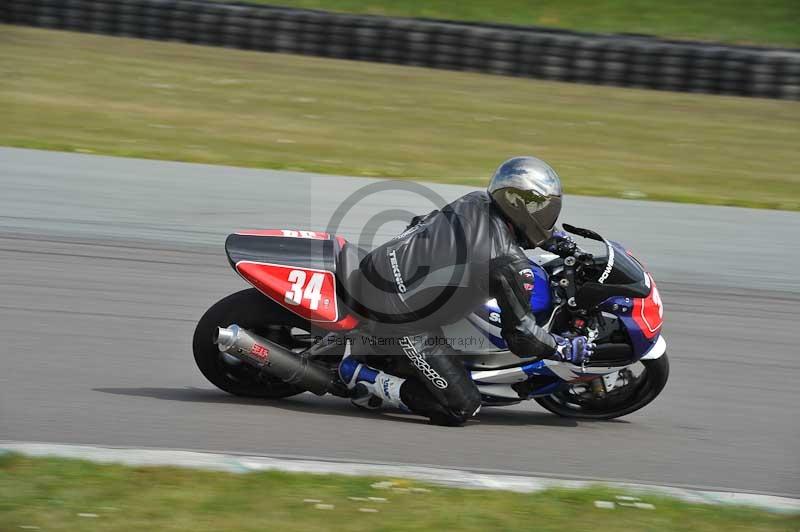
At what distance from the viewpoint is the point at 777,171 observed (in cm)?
1284

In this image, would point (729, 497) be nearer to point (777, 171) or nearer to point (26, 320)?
point (26, 320)

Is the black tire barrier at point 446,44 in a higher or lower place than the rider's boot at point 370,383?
higher

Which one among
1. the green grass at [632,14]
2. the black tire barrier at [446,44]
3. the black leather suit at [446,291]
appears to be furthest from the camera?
the green grass at [632,14]

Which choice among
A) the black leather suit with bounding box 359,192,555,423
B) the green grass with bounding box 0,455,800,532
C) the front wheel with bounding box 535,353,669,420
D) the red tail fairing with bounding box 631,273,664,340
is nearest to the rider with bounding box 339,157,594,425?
the black leather suit with bounding box 359,192,555,423

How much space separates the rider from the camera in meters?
4.90

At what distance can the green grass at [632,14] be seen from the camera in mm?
20297

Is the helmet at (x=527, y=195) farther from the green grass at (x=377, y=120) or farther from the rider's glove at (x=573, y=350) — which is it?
the green grass at (x=377, y=120)

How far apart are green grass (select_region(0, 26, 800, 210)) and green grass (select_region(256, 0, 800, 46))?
14.8 feet

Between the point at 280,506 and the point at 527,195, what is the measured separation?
1892mm

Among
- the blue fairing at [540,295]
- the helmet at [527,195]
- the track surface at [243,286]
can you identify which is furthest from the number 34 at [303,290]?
the blue fairing at [540,295]

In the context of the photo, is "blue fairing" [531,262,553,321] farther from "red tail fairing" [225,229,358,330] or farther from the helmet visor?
"red tail fairing" [225,229,358,330]

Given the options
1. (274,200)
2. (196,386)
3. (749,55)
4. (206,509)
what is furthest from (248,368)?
(749,55)

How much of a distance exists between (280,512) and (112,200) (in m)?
6.02

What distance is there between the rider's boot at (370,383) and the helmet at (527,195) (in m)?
1.00
